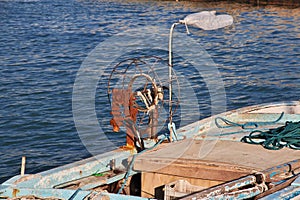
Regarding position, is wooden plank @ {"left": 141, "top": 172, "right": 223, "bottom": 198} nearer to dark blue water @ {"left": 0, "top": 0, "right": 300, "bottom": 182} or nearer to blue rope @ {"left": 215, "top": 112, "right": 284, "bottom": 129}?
blue rope @ {"left": 215, "top": 112, "right": 284, "bottom": 129}

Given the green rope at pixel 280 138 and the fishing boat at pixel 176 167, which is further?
the green rope at pixel 280 138

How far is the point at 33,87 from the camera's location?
14.2 m

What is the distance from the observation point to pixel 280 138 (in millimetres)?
5910

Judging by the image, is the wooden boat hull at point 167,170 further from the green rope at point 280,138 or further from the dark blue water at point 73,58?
the dark blue water at point 73,58

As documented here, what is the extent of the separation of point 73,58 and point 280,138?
1138 centimetres

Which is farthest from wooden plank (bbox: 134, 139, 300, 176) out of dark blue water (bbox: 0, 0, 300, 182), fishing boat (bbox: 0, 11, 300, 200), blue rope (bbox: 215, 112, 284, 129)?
dark blue water (bbox: 0, 0, 300, 182)

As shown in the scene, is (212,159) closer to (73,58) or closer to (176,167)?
(176,167)

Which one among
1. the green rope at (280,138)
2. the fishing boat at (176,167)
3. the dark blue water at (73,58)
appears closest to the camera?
the fishing boat at (176,167)

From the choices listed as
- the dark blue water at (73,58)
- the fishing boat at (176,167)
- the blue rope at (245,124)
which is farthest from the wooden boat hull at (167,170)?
the dark blue water at (73,58)

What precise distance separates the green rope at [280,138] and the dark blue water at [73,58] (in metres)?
4.38

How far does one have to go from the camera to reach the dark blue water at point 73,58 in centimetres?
1112

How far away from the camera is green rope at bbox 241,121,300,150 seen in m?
5.84

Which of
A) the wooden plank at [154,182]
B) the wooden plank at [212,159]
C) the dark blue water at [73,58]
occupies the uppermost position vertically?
the wooden plank at [212,159]

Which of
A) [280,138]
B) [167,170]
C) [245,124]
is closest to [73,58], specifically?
[245,124]
